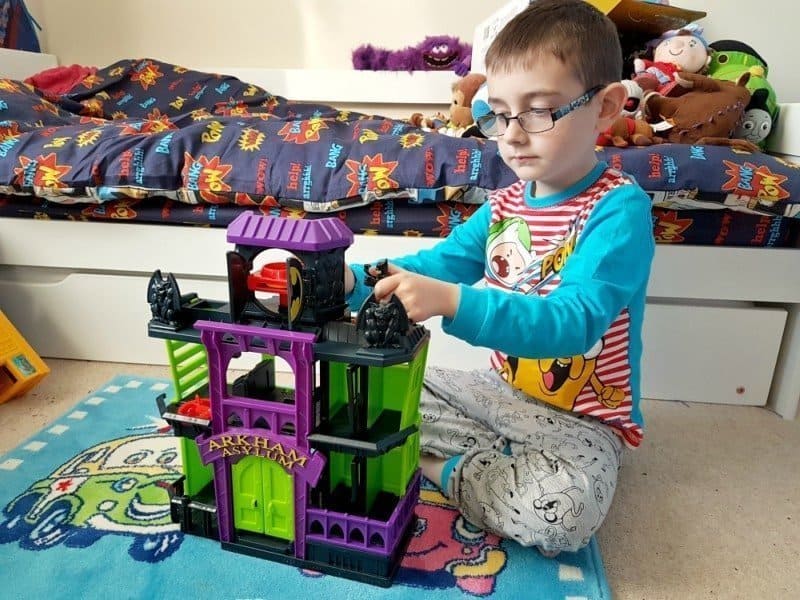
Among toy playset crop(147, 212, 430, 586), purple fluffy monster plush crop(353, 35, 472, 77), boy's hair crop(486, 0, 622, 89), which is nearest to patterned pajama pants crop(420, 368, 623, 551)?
toy playset crop(147, 212, 430, 586)

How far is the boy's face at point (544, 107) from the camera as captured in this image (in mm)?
696

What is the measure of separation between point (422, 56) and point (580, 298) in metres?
1.68

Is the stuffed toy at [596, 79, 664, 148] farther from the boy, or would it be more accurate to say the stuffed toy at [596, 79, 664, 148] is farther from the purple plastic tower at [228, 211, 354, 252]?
the purple plastic tower at [228, 211, 354, 252]

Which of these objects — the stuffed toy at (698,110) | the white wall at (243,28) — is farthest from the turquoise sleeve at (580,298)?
the white wall at (243,28)

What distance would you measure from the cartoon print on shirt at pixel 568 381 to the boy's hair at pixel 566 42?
1.19 feet

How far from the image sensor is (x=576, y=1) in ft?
2.49

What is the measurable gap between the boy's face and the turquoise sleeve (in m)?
0.08

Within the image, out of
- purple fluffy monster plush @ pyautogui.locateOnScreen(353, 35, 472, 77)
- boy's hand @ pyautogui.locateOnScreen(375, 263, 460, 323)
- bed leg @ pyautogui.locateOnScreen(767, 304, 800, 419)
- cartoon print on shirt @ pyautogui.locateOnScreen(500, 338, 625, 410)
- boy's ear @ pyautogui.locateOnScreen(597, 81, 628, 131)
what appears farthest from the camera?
purple fluffy monster plush @ pyautogui.locateOnScreen(353, 35, 472, 77)

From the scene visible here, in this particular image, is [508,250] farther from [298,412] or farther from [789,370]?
[789,370]

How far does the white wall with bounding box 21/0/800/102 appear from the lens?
219 cm

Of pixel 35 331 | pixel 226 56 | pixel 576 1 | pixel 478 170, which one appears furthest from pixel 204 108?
pixel 576 1

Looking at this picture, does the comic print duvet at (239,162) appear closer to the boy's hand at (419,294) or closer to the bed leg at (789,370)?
the boy's hand at (419,294)

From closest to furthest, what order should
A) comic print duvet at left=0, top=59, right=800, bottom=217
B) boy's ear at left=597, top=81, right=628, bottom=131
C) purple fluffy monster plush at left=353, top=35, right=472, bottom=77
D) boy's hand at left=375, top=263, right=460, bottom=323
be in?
boy's hand at left=375, top=263, right=460, bottom=323
boy's ear at left=597, top=81, right=628, bottom=131
comic print duvet at left=0, top=59, right=800, bottom=217
purple fluffy monster plush at left=353, top=35, right=472, bottom=77

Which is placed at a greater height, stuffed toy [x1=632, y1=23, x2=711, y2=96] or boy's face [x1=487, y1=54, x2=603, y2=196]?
stuffed toy [x1=632, y1=23, x2=711, y2=96]
